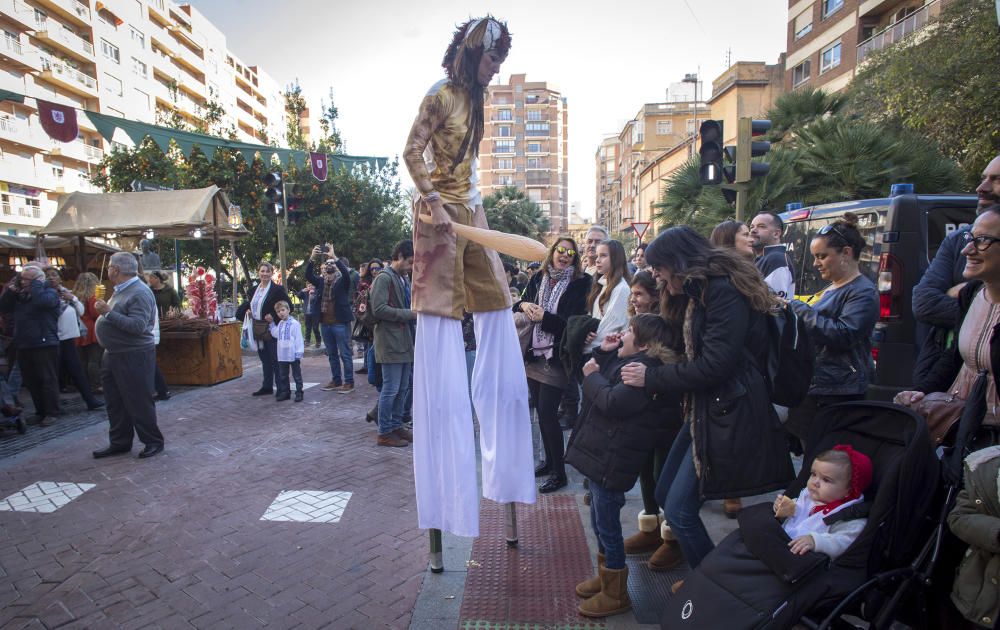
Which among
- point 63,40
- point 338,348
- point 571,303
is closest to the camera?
point 571,303

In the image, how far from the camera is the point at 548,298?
15.9 feet

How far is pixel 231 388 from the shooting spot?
923 cm

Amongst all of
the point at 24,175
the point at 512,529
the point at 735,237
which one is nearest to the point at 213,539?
the point at 512,529

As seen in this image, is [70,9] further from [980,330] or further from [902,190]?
[980,330]

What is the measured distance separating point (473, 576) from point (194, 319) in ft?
25.4

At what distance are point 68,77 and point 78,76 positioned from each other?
159 centimetres

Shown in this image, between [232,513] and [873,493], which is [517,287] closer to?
[232,513]

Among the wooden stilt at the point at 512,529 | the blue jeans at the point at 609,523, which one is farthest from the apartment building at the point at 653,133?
the blue jeans at the point at 609,523

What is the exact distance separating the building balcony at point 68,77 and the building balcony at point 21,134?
11.7 ft

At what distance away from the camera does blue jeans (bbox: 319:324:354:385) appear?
881 centimetres

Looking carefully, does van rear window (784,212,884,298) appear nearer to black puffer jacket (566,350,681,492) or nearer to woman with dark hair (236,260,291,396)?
black puffer jacket (566,350,681,492)

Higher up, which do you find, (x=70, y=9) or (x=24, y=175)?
(x=70, y=9)

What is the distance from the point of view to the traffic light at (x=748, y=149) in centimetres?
666

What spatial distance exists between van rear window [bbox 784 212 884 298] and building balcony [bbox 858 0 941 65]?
17.6 meters
